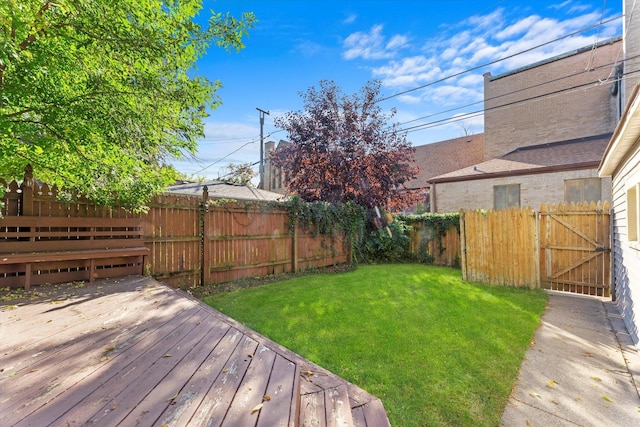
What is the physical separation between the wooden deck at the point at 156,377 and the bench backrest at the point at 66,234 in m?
1.29

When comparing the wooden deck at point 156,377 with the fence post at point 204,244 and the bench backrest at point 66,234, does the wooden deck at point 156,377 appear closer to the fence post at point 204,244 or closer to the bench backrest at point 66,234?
the bench backrest at point 66,234

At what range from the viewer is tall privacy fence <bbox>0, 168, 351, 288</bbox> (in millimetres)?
3678

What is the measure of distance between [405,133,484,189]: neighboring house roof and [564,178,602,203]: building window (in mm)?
6119

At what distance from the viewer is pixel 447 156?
17.8 m

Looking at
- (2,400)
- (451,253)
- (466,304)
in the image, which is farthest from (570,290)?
(2,400)

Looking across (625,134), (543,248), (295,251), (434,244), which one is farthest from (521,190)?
Result: (295,251)

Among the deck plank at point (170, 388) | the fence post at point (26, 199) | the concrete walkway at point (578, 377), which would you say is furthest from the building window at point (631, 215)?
the fence post at point (26, 199)

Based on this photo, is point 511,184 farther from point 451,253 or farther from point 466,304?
point 466,304

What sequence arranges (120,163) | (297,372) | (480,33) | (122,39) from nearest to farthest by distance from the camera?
(297,372), (122,39), (120,163), (480,33)

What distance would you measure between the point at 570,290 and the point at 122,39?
30.4 ft

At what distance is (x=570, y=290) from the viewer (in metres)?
6.02

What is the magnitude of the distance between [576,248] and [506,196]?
658cm

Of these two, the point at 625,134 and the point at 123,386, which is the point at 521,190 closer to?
the point at 625,134

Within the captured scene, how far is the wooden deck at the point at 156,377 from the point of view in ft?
4.35
